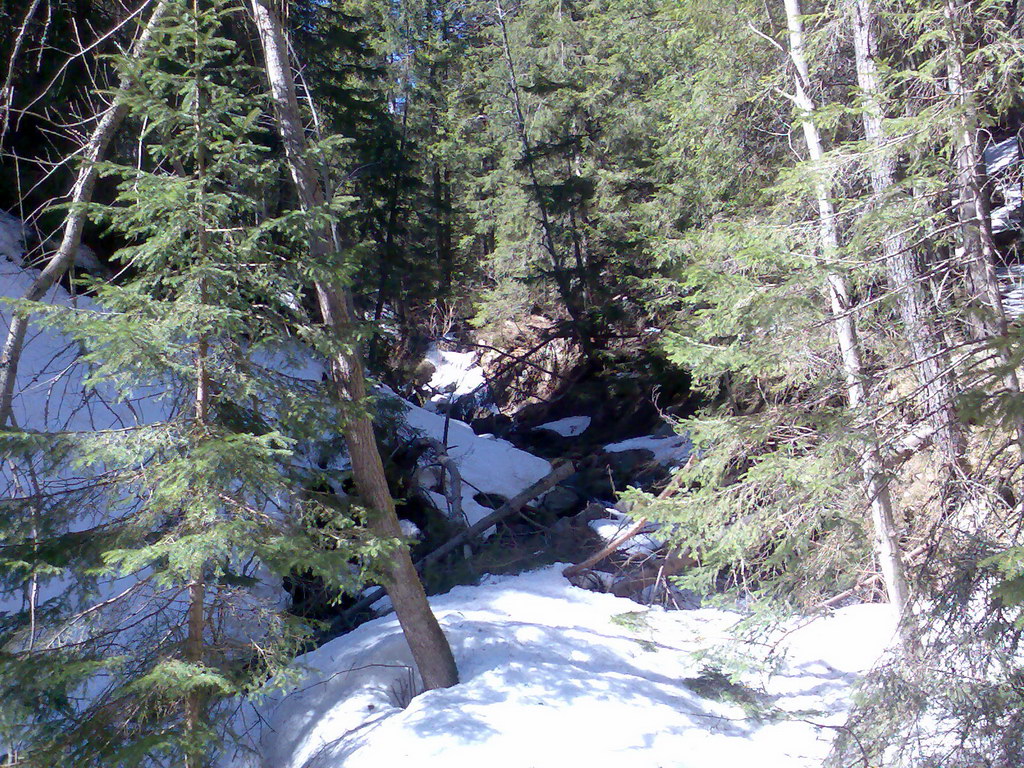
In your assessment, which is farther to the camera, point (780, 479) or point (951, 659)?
point (780, 479)

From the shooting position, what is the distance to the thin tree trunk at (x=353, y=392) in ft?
17.6

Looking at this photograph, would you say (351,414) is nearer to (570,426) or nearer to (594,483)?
(594,483)

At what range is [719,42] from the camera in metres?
9.73

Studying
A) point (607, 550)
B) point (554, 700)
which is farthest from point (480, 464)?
point (554, 700)

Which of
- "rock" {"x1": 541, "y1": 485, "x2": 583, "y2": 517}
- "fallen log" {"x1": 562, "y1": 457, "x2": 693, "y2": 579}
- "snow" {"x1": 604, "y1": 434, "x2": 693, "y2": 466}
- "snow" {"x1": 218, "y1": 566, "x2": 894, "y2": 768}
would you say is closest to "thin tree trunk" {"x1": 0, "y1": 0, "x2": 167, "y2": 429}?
"snow" {"x1": 218, "y1": 566, "x2": 894, "y2": 768}

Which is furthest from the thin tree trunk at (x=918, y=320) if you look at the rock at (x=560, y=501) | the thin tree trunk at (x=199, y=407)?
the rock at (x=560, y=501)

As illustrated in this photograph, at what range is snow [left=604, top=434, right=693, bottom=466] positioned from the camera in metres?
11.8

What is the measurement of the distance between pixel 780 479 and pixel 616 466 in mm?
7949

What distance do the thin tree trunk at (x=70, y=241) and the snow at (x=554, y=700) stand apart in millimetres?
2600

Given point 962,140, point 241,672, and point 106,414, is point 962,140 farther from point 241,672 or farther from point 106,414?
point 106,414

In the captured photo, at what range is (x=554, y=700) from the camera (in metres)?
5.60

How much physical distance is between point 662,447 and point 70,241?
1067cm

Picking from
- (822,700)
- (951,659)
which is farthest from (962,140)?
(822,700)

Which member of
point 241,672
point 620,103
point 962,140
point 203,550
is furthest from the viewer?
point 620,103
